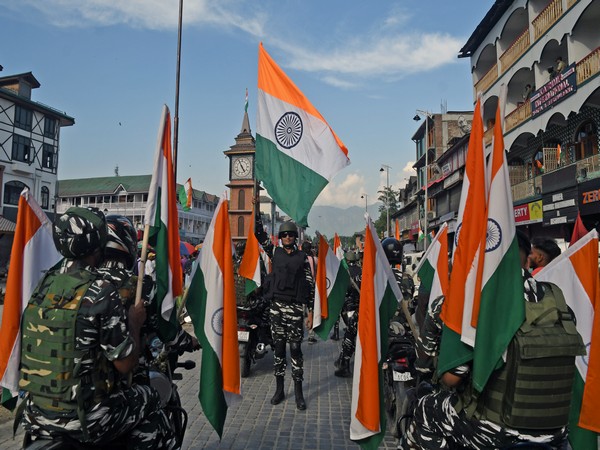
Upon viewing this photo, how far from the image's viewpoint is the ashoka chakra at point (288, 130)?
479 centimetres

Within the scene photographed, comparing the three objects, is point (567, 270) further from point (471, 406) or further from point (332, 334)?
point (332, 334)

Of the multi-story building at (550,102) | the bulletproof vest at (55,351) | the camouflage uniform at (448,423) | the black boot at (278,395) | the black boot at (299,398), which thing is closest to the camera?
the bulletproof vest at (55,351)

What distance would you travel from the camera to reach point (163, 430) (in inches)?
96.9

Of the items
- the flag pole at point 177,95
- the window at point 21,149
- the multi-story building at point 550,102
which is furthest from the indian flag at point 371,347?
the window at point 21,149

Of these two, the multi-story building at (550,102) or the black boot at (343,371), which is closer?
the black boot at (343,371)

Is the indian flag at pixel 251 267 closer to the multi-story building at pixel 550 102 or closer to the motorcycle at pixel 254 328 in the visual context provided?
the motorcycle at pixel 254 328

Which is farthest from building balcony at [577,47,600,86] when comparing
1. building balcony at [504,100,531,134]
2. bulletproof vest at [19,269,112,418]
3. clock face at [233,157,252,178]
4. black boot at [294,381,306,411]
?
clock face at [233,157,252,178]

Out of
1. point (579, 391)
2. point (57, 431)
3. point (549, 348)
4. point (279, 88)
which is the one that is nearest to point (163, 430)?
point (57, 431)

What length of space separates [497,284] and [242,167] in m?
37.2

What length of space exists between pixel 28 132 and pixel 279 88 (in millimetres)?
34027

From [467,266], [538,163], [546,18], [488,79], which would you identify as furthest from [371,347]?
[488,79]

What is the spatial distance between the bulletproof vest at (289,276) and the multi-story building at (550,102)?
895cm

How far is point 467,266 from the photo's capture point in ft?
7.90

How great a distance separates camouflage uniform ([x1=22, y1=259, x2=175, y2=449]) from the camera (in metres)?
2.07
